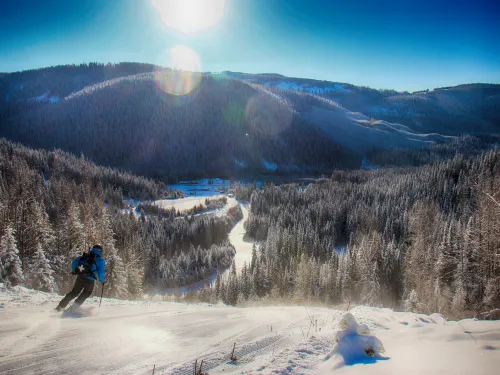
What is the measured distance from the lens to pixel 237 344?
21.3 feet

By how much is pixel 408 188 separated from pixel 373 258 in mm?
69882

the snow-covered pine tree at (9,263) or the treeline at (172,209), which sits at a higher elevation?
the snow-covered pine tree at (9,263)

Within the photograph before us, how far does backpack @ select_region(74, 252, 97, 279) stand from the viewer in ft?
30.2

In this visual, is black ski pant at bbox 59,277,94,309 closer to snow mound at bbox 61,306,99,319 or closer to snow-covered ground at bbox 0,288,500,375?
snow mound at bbox 61,306,99,319

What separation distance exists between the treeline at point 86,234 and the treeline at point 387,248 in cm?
1491

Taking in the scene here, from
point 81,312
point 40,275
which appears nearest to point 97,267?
point 81,312

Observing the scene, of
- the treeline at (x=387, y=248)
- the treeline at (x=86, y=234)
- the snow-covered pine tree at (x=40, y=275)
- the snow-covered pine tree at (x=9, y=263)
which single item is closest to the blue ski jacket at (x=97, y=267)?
the treeline at (x=86, y=234)

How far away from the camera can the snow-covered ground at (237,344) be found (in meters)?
4.98

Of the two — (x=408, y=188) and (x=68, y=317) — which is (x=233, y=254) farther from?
(x=68, y=317)

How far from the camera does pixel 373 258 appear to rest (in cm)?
4594

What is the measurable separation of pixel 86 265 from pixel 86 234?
74.0ft

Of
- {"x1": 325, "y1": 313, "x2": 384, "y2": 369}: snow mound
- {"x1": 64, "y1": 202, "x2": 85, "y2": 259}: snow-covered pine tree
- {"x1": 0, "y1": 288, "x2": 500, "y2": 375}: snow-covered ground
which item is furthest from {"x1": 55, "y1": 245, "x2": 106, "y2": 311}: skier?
Answer: {"x1": 64, "y1": 202, "x2": 85, "y2": 259}: snow-covered pine tree

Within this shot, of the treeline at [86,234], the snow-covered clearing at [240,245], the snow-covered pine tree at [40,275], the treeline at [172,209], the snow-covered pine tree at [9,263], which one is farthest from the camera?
the treeline at [172,209]

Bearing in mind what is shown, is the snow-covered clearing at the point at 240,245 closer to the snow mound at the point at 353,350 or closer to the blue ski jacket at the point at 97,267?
the blue ski jacket at the point at 97,267
